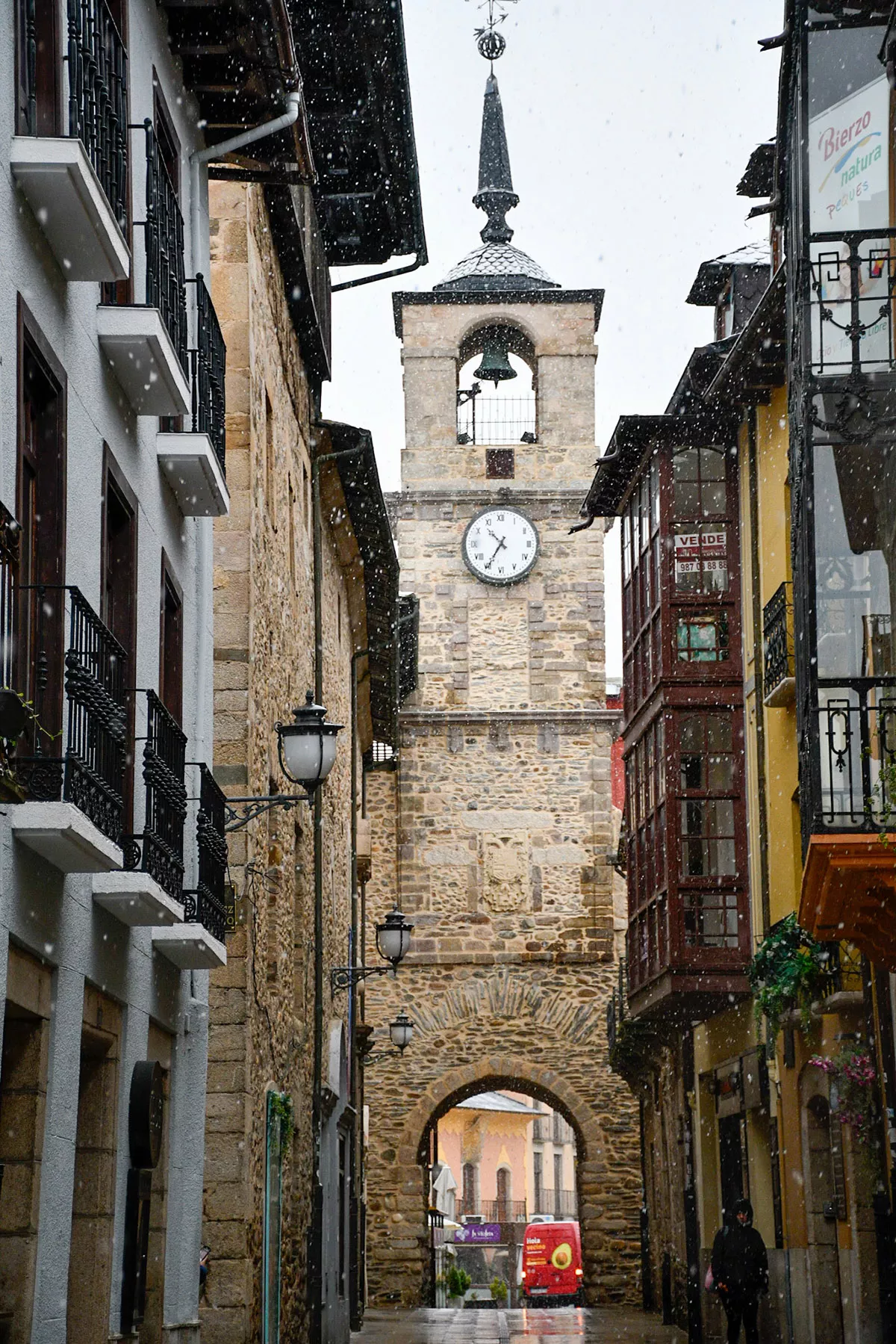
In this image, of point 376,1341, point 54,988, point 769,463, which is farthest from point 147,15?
point 376,1341

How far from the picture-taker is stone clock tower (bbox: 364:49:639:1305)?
1220 inches

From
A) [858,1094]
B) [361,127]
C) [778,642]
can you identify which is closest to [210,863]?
[858,1094]

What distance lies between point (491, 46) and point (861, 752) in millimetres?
29703

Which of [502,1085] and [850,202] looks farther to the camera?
[502,1085]

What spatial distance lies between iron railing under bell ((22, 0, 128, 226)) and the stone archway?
2438 centimetres

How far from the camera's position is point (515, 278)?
34375 mm

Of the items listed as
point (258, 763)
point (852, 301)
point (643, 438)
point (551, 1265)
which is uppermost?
point (643, 438)

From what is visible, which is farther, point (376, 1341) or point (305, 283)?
point (376, 1341)

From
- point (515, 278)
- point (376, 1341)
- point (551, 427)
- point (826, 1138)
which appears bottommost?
point (376, 1341)

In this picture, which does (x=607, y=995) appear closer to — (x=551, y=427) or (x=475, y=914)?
(x=475, y=914)

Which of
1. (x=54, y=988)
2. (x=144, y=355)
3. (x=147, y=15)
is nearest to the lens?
(x=54, y=988)

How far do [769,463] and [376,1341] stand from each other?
32.5 feet

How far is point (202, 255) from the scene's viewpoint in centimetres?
1122

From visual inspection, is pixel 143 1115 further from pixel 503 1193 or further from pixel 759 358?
pixel 503 1193
